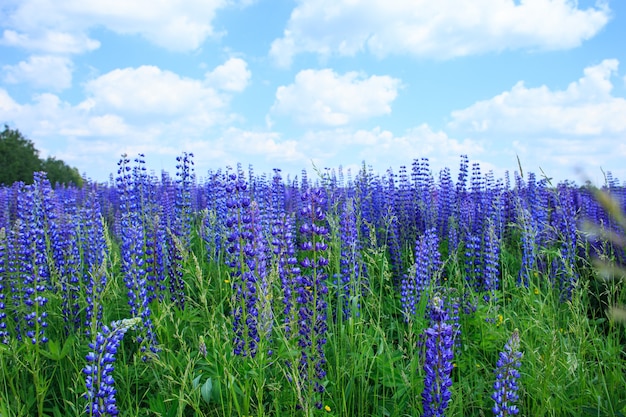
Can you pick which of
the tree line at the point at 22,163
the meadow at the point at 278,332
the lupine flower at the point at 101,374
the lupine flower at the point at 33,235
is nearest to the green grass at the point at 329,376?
the meadow at the point at 278,332

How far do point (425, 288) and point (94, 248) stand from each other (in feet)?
13.9

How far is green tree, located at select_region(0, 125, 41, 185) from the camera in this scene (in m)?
37.8

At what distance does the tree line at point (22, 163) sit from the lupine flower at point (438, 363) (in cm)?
3861

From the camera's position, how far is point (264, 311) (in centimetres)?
298

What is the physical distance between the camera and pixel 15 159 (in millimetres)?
39094

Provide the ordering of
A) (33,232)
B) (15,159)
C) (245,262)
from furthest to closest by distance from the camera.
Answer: (15,159)
(33,232)
(245,262)

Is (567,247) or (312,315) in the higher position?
(567,247)

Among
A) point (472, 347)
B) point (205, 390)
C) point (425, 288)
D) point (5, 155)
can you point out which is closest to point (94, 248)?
point (205, 390)

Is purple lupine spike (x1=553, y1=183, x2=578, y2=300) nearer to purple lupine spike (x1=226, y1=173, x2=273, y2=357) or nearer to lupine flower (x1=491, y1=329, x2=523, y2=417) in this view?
lupine flower (x1=491, y1=329, x2=523, y2=417)

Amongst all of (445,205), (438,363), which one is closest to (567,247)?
(445,205)

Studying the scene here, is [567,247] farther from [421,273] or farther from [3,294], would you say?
[3,294]

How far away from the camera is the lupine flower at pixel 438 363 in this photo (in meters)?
2.95

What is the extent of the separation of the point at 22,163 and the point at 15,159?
1.84ft

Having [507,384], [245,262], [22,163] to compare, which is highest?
[22,163]
